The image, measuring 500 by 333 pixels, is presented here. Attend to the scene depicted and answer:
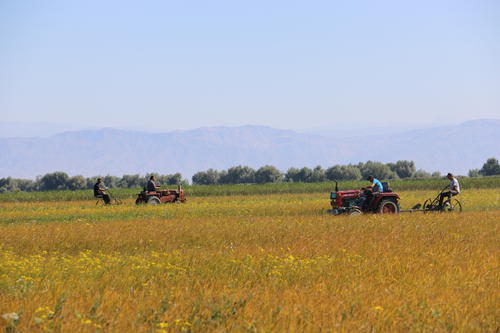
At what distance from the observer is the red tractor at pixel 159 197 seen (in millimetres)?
35500

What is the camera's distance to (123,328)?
761 centimetres

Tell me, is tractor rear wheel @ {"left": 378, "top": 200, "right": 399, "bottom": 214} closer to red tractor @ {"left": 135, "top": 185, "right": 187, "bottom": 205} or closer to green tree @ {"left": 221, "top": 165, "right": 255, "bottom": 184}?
A: red tractor @ {"left": 135, "top": 185, "right": 187, "bottom": 205}

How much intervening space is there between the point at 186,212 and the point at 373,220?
34.6ft

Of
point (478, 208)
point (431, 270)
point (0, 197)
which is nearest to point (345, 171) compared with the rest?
point (0, 197)

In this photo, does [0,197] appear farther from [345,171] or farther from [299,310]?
[345,171]

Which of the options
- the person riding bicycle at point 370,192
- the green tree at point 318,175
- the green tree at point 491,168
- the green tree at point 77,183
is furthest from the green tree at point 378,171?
the person riding bicycle at point 370,192

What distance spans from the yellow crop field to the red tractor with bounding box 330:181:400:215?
194 inches

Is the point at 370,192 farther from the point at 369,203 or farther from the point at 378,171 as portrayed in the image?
→ the point at 378,171

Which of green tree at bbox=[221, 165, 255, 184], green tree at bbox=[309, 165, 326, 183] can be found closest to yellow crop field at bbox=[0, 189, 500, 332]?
green tree at bbox=[309, 165, 326, 183]

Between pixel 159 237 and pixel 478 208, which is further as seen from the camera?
pixel 478 208

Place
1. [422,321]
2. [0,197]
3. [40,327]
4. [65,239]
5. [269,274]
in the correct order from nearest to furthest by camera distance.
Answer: [40,327]
[422,321]
[269,274]
[65,239]
[0,197]

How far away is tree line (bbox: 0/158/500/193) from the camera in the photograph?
10085 cm

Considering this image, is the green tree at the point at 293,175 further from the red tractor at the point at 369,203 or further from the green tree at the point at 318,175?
the red tractor at the point at 369,203

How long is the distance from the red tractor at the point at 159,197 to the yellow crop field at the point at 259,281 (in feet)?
49.4
